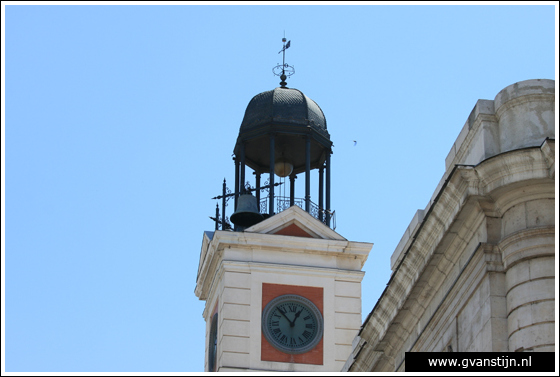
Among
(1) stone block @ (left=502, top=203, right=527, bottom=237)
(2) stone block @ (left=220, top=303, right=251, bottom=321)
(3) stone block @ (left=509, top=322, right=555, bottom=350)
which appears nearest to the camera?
(3) stone block @ (left=509, top=322, right=555, bottom=350)

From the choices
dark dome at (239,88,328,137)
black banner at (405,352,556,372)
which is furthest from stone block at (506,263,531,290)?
dark dome at (239,88,328,137)

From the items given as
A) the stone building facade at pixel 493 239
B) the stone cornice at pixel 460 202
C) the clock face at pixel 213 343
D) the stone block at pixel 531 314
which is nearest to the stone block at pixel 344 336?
the clock face at pixel 213 343

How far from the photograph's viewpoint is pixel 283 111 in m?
47.5

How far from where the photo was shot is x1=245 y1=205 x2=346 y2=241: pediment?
44812 mm

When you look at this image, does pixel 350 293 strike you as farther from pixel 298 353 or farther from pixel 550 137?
pixel 550 137

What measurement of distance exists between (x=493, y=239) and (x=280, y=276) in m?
21.6

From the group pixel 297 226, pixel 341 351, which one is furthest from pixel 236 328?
pixel 297 226

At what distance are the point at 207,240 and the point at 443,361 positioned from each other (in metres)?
23.8

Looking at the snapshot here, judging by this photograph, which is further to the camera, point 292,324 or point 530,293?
point 292,324

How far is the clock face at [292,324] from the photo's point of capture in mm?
43312

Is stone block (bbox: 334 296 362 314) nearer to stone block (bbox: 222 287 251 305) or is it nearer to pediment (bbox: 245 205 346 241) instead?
pediment (bbox: 245 205 346 241)

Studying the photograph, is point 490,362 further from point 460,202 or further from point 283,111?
point 283,111

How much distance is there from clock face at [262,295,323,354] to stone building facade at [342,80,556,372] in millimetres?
16953

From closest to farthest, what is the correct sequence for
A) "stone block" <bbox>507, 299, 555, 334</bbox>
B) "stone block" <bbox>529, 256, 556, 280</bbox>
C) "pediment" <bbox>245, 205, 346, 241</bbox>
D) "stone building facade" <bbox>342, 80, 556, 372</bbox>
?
"stone block" <bbox>507, 299, 555, 334</bbox> → "stone block" <bbox>529, 256, 556, 280</bbox> → "stone building facade" <bbox>342, 80, 556, 372</bbox> → "pediment" <bbox>245, 205, 346, 241</bbox>
